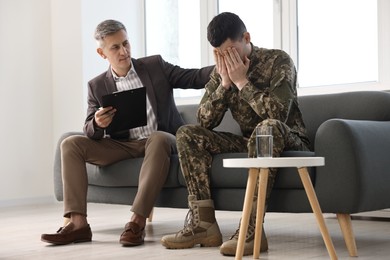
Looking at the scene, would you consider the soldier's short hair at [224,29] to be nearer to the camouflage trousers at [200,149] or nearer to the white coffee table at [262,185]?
the camouflage trousers at [200,149]

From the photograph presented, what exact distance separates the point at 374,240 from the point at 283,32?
230 centimetres

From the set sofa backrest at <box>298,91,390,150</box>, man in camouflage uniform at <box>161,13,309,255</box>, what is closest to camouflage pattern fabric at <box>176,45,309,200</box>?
man in camouflage uniform at <box>161,13,309,255</box>

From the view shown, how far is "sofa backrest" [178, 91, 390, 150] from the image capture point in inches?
129

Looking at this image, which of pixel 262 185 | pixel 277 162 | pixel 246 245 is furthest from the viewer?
pixel 246 245

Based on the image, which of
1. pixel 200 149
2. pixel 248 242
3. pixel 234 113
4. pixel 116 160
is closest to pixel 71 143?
pixel 116 160

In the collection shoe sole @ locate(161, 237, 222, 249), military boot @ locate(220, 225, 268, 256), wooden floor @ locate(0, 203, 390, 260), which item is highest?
military boot @ locate(220, 225, 268, 256)

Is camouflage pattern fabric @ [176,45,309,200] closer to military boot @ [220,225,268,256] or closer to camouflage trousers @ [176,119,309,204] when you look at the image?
camouflage trousers @ [176,119,309,204]

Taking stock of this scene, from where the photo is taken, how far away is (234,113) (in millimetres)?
3127

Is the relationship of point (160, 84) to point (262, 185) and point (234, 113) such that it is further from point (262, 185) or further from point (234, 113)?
point (262, 185)

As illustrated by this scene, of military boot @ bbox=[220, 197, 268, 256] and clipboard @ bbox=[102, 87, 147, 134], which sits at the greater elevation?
clipboard @ bbox=[102, 87, 147, 134]

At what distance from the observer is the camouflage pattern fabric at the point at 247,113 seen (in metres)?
2.85

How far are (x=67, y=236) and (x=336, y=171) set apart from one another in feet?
4.20

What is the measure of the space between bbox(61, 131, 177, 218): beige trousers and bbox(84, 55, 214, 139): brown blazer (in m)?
0.09

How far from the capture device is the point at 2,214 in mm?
5090
